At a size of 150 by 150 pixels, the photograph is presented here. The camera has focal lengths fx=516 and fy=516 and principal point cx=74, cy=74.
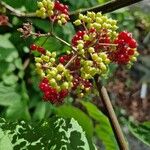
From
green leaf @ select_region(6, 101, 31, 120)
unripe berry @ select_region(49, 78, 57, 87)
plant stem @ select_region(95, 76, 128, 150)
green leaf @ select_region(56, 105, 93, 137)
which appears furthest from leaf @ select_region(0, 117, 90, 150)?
green leaf @ select_region(6, 101, 31, 120)

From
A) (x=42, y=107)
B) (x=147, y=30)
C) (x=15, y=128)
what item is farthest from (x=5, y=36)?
(x=147, y=30)

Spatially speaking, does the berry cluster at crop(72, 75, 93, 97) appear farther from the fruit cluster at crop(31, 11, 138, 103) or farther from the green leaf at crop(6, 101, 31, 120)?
the green leaf at crop(6, 101, 31, 120)

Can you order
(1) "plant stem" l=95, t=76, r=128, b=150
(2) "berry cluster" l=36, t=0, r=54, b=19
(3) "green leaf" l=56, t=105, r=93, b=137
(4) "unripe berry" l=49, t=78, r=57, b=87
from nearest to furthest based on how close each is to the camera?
1. (4) "unripe berry" l=49, t=78, r=57, b=87
2. (2) "berry cluster" l=36, t=0, r=54, b=19
3. (1) "plant stem" l=95, t=76, r=128, b=150
4. (3) "green leaf" l=56, t=105, r=93, b=137

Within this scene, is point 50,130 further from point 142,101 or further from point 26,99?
point 142,101

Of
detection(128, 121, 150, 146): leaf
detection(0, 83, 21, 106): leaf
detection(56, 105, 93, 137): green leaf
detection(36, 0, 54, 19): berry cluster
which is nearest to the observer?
detection(36, 0, 54, 19): berry cluster

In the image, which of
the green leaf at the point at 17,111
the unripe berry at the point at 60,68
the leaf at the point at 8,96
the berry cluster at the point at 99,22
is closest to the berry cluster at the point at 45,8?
the berry cluster at the point at 99,22

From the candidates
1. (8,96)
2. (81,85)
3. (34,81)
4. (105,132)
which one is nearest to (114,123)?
(81,85)

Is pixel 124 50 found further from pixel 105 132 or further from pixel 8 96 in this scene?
pixel 8 96
